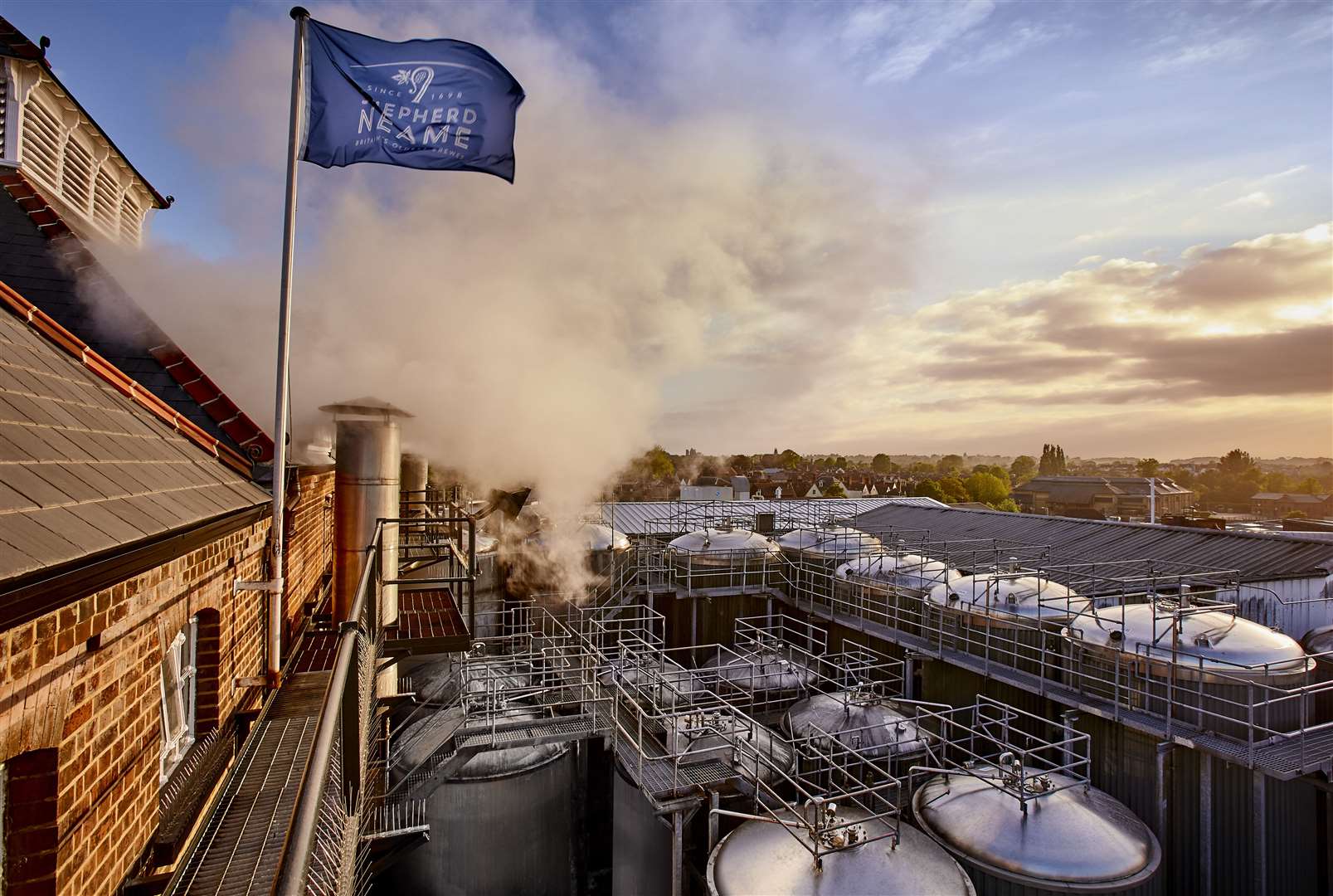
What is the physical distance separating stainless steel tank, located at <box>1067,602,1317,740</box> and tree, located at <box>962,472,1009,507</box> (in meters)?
56.3

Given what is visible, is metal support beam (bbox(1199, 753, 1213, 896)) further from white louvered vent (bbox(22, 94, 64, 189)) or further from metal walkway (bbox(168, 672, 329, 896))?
white louvered vent (bbox(22, 94, 64, 189))

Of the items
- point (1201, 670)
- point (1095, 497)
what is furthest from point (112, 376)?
point (1095, 497)

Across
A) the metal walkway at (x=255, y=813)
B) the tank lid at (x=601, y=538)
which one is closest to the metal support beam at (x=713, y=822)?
the metal walkway at (x=255, y=813)

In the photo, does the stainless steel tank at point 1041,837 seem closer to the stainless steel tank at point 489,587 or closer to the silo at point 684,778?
the silo at point 684,778

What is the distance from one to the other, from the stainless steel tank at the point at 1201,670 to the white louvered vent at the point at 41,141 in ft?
55.8

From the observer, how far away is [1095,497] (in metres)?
67.8

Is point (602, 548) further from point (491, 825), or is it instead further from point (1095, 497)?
point (1095, 497)

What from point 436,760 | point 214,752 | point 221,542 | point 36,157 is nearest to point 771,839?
point 436,760

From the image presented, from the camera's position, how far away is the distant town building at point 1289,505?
67688 mm

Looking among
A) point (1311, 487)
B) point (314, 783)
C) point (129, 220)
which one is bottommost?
point (1311, 487)

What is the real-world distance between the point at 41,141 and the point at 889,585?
56.0ft

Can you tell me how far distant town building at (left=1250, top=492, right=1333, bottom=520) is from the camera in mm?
67688

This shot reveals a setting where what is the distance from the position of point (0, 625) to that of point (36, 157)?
1208 centimetres

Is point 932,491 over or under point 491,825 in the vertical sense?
over
